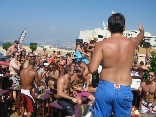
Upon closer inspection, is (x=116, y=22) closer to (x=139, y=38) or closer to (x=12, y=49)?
(x=139, y=38)

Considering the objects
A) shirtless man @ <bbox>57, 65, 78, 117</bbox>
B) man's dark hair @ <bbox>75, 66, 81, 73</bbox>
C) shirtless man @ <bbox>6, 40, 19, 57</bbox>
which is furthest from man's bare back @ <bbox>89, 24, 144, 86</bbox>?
shirtless man @ <bbox>6, 40, 19, 57</bbox>

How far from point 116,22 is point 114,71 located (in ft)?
1.87

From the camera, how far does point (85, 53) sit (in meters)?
9.66

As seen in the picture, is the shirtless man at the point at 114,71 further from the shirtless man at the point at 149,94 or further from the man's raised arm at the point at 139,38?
the shirtless man at the point at 149,94

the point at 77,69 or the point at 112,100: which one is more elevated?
the point at 112,100

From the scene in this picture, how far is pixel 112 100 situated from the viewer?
2.57 metres

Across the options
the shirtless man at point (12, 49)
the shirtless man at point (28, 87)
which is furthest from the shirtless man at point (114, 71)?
the shirtless man at point (12, 49)

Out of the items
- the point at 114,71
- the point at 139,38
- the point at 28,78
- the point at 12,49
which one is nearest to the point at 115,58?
the point at 114,71

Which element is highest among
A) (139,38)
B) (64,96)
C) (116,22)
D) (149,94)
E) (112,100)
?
(116,22)

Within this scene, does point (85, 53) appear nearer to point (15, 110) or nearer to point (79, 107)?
point (15, 110)

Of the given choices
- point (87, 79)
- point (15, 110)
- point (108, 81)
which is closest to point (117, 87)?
point (108, 81)

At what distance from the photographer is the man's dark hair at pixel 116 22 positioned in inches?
104

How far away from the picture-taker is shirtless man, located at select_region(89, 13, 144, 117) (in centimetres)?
257

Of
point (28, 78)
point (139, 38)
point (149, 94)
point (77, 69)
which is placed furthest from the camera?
point (77, 69)
